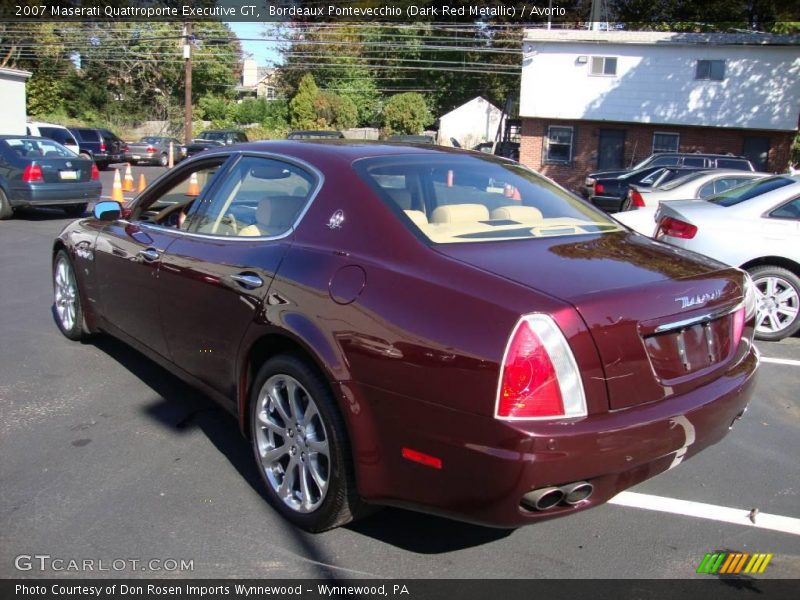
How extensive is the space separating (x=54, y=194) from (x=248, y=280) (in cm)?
1095

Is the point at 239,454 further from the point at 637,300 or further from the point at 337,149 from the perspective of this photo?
the point at 637,300

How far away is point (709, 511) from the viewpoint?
3.41 metres

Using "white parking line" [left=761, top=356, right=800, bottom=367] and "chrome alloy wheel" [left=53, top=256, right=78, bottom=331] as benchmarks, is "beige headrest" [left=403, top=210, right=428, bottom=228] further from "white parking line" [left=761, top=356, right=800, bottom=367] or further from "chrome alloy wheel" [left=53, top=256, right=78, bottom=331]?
"white parking line" [left=761, top=356, right=800, bottom=367]

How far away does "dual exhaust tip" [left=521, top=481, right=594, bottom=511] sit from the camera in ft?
7.98

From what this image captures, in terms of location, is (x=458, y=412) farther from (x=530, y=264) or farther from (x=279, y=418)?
(x=279, y=418)

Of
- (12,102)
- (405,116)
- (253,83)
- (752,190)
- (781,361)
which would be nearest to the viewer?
(781,361)

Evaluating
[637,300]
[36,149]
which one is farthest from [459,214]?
[36,149]

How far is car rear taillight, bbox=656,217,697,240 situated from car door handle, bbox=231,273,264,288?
15.2 ft

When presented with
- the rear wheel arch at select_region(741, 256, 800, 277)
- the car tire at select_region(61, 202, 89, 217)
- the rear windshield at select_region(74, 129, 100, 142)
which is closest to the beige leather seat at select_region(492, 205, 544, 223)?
the rear wheel arch at select_region(741, 256, 800, 277)

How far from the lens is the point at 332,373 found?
2838mm

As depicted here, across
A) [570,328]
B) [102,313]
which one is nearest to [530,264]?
[570,328]

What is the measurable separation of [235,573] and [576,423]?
4.87ft

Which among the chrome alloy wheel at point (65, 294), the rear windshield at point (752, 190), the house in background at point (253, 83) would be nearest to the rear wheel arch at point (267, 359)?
the chrome alloy wheel at point (65, 294)

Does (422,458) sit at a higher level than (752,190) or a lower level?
lower
